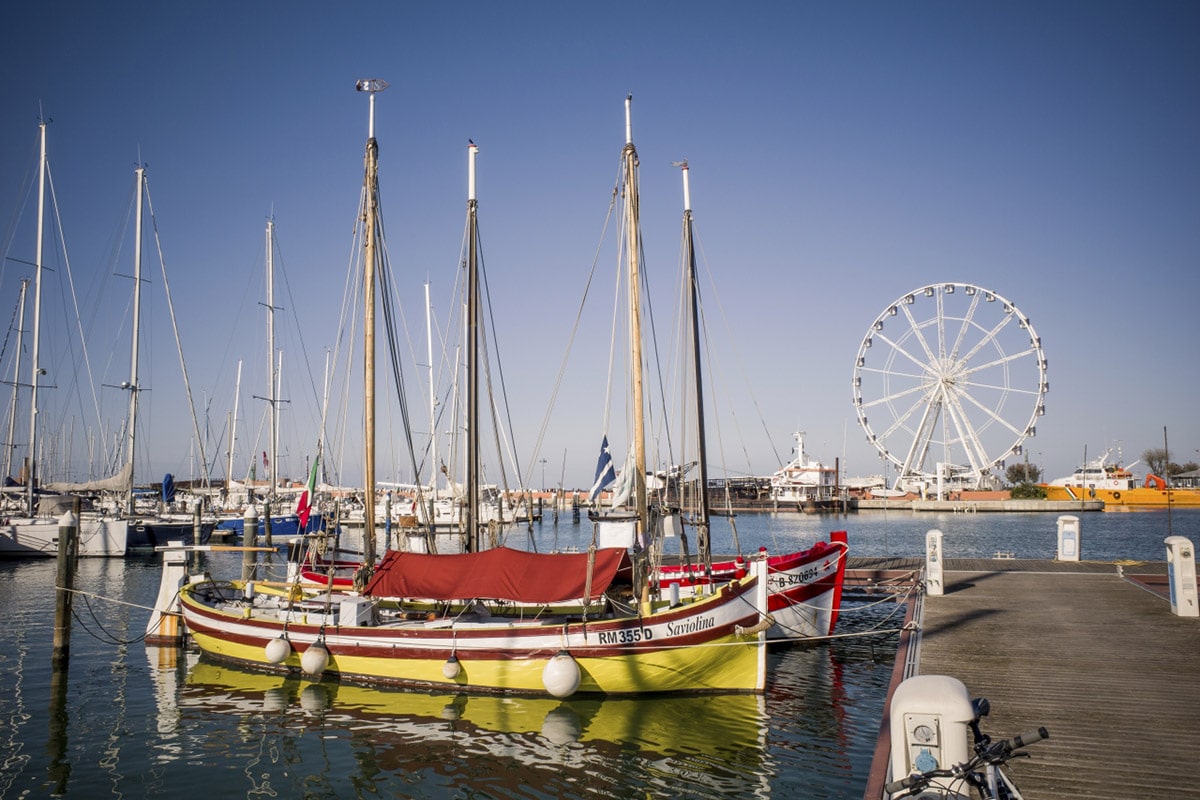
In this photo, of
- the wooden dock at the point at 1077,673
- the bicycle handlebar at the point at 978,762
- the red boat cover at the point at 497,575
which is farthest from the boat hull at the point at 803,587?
the bicycle handlebar at the point at 978,762

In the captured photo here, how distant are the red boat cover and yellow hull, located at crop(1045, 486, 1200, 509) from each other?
118676 millimetres

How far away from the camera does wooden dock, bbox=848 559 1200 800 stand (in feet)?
28.6

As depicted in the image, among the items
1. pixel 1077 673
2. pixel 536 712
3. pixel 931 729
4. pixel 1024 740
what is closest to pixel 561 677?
pixel 536 712

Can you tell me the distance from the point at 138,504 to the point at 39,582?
37.0 meters

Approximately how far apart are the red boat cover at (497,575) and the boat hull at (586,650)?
0.66 metres

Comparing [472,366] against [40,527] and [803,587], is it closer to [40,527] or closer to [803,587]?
[803,587]

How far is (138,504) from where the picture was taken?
227ft

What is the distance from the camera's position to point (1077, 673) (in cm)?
1288

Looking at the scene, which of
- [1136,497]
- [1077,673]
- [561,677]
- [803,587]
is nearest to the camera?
[1077,673]

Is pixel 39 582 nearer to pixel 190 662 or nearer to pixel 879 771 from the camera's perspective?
pixel 190 662

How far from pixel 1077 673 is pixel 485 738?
9978 mm

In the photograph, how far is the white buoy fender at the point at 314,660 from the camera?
17.7m

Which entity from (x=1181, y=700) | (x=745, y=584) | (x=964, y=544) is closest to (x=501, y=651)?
(x=745, y=584)

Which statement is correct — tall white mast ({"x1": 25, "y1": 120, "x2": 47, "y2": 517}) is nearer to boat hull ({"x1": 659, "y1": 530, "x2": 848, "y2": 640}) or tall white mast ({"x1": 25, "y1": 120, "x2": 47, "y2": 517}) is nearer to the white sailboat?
the white sailboat
